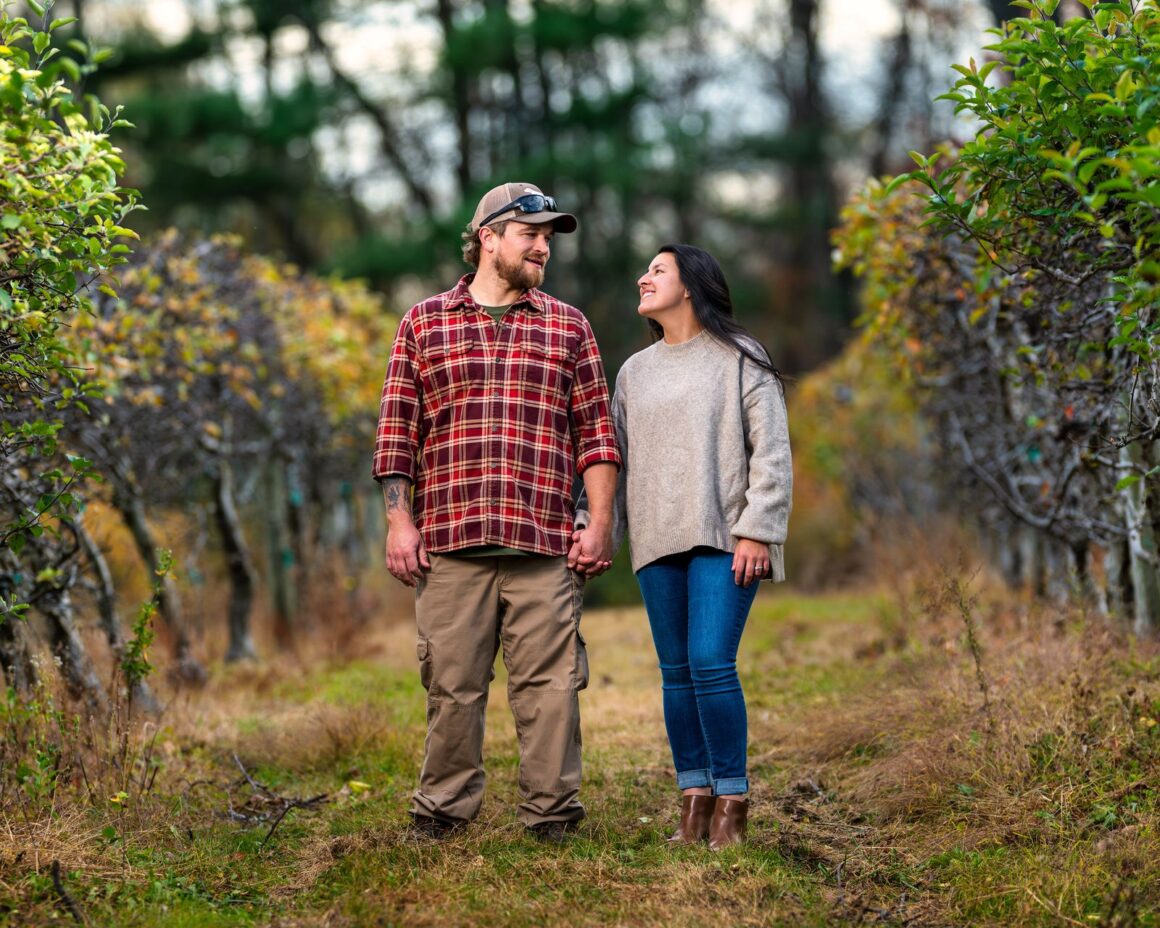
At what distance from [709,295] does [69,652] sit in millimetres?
3047

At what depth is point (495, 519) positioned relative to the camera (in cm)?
396

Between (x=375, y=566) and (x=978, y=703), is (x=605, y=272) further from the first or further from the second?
(x=978, y=703)

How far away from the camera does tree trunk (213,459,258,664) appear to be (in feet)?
29.4

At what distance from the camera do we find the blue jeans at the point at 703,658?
154 inches

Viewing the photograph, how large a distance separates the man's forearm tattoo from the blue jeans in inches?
31.6

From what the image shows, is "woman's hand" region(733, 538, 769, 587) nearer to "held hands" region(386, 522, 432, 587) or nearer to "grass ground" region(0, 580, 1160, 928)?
"grass ground" region(0, 580, 1160, 928)

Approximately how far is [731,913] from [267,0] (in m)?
18.0

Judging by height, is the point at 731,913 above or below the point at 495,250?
below

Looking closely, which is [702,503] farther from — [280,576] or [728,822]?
[280,576]

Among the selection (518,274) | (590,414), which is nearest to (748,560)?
(590,414)

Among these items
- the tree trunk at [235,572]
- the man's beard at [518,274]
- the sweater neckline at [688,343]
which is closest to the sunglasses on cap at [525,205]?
the man's beard at [518,274]

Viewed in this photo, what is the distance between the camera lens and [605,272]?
20.2 metres

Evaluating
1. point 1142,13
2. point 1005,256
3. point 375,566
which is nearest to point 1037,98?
point 1142,13

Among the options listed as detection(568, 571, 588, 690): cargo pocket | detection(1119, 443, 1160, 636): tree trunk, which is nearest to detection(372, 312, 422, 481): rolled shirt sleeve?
detection(568, 571, 588, 690): cargo pocket
